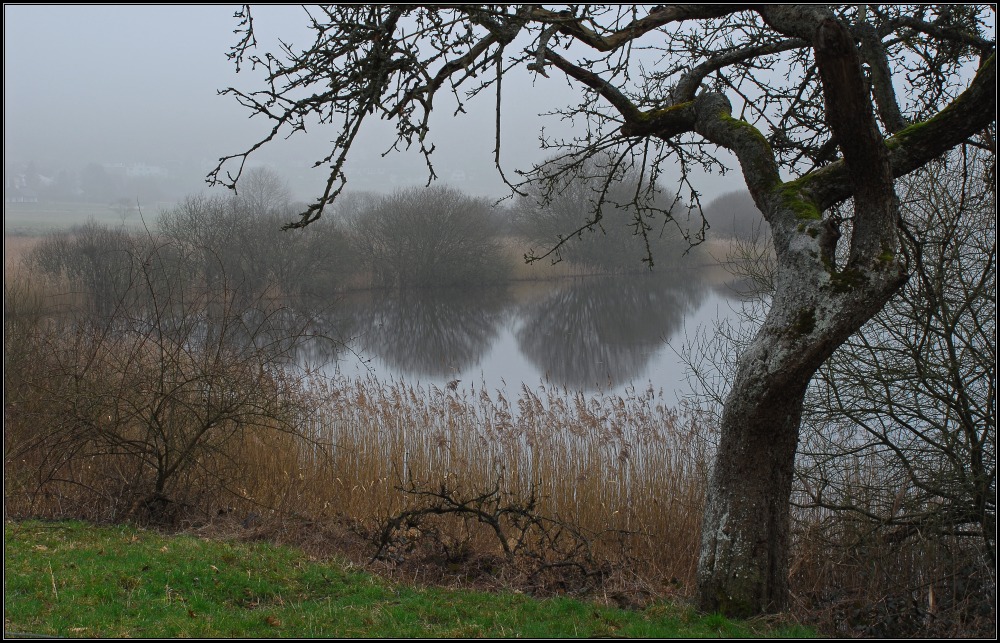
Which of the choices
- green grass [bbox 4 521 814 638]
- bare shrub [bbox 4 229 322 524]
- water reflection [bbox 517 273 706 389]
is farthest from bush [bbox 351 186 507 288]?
green grass [bbox 4 521 814 638]

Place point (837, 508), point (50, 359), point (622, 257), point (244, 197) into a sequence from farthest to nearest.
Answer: point (622, 257) < point (244, 197) < point (50, 359) < point (837, 508)

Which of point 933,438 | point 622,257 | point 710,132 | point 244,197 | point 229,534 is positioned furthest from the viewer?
point 622,257

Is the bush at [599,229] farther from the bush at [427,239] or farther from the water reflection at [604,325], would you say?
the bush at [427,239]

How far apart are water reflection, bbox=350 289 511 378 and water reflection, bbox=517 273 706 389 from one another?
62.9 inches

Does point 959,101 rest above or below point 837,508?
above

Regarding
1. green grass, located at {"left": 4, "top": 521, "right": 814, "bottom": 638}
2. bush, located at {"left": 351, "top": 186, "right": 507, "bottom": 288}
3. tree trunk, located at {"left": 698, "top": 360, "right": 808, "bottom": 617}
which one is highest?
bush, located at {"left": 351, "top": 186, "right": 507, "bottom": 288}

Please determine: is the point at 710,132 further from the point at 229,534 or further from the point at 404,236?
the point at 404,236

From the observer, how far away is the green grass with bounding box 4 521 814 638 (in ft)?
15.1

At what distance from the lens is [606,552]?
25.3 feet

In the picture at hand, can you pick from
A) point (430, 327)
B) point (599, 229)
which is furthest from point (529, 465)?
point (599, 229)

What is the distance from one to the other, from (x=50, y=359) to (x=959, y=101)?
32.7ft

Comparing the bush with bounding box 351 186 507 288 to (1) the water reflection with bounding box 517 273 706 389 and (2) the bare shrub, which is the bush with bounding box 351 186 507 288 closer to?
(1) the water reflection with bounding box 517 273 706 389

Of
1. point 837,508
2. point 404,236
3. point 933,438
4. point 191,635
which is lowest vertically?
point 191,635

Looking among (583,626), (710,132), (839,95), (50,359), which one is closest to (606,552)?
(583,626)
